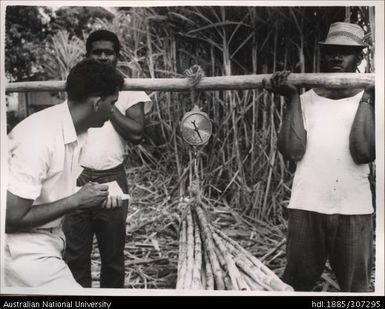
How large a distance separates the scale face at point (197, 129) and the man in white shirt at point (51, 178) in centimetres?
50

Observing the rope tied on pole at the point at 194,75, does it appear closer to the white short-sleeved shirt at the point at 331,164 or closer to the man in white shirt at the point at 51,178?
the man in white shirt at the point at 51,178

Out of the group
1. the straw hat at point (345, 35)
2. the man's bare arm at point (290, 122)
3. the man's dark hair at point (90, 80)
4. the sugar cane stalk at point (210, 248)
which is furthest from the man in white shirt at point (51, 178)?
the straw hat at point (345, 35)

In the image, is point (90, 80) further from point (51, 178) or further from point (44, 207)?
point (44, 207)

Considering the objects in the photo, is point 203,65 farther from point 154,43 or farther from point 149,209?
point 149,209

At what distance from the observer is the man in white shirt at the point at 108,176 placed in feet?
11.8

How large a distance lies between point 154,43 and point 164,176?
853 mm

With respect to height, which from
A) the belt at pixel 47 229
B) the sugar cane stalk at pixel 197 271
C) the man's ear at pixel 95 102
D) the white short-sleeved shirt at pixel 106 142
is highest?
the man's ear at pixel 95 102

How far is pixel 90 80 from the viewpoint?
141 inches

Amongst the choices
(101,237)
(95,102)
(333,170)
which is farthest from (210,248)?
(95,102)

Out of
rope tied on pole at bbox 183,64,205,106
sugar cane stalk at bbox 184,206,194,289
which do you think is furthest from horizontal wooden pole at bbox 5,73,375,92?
sugar cane stalk at bbox 184,206,194,289

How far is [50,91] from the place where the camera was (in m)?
3.64

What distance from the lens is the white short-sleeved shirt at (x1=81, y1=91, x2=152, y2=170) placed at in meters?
3.61

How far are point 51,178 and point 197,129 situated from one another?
0.96 meters

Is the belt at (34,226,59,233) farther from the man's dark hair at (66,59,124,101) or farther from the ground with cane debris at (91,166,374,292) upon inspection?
the man's dark hair at (66,59,124,101)
